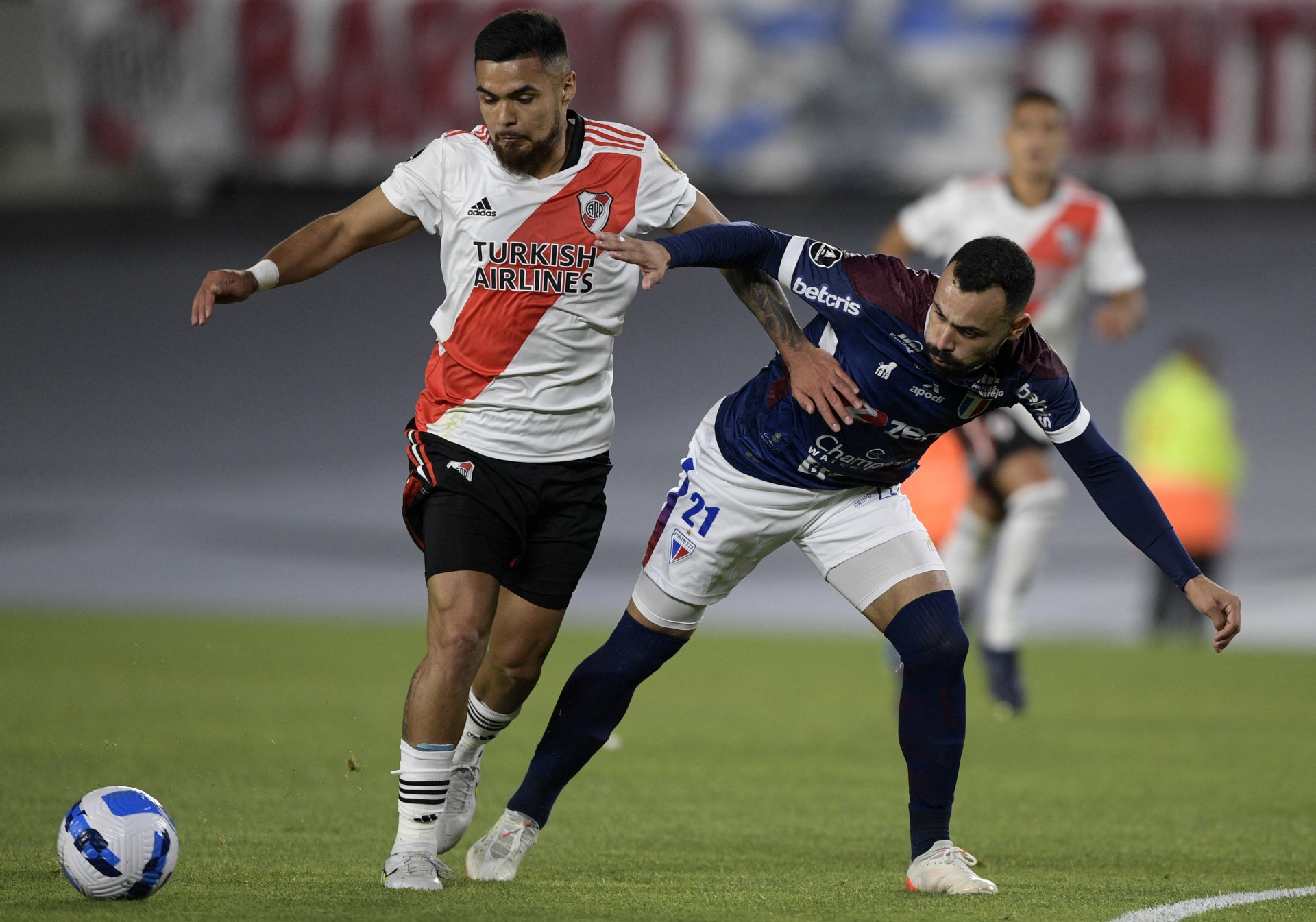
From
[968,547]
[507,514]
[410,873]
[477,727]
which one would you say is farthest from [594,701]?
[968,547]

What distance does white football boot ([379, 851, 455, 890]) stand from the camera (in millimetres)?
4383

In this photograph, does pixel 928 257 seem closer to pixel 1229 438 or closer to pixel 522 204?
pixel 522 204

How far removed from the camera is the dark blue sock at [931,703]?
182 inches

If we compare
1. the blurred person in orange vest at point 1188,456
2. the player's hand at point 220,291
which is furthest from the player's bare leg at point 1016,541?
the blurred person in orange vest at point 1188,456

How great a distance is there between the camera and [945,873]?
4508 mm

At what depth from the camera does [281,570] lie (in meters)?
17.6

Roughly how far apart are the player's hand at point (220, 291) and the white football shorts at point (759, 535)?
1.35 metres

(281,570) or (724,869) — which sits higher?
(724,869)

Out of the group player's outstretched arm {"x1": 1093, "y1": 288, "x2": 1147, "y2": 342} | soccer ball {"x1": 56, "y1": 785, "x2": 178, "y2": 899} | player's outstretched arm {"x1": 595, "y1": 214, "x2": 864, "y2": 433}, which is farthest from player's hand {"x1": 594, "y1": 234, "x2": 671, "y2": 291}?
player's outstretched arm {"x1": 1093, "y1": 288, "x2": 1147, "y2": 342}

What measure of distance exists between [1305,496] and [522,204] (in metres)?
14.9

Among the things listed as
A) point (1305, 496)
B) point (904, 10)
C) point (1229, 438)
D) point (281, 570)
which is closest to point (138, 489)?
point (281, 570)

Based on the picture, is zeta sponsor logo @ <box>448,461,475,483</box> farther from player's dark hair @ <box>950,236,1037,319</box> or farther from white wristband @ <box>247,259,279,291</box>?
player's dark hair @ <box>950,236,1037,319</box>

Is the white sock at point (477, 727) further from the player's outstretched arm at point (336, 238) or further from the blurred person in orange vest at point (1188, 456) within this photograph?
the blurred person in orange vest at point (1188, 456)

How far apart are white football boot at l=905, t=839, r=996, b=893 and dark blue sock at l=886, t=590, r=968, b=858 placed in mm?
49
